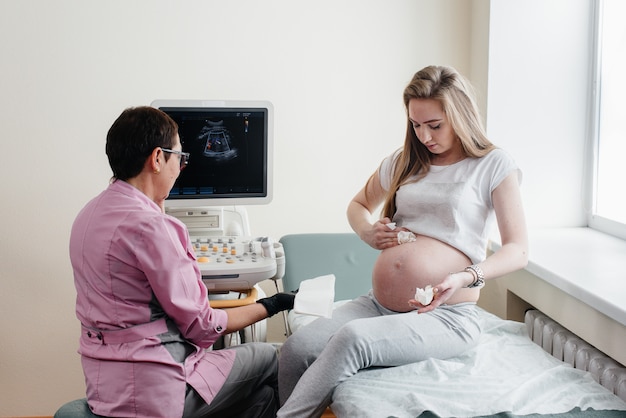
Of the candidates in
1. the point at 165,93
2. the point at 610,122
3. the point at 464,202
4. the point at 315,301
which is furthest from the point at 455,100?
the point at 165,93

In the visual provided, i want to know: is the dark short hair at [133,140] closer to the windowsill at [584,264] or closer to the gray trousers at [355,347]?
the gray trousers at [355,347]

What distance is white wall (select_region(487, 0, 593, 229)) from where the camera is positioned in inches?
104

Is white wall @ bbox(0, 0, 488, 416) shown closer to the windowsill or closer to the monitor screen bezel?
the monitor screen bezel

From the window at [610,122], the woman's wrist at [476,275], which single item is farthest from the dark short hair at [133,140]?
the window at [610,122]

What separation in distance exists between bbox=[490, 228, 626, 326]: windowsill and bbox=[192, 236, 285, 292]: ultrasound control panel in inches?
31.9

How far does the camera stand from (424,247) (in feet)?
6.38

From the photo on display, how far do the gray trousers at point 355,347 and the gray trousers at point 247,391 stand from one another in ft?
0.20

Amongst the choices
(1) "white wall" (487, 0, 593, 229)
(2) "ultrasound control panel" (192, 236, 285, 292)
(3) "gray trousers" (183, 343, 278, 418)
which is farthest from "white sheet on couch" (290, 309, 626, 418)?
(1) "white wall" (487, 0, 593, 229)

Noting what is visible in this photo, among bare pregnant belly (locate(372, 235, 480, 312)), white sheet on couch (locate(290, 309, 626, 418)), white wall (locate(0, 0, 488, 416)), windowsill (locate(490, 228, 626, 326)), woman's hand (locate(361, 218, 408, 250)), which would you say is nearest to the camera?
white sheet on couch (locate(290, 309, 626, 418))

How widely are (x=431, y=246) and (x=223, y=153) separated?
79 cm

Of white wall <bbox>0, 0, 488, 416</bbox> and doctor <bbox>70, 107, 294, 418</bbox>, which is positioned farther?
white wall <bbox>0, 0, 488, 416</bbox>

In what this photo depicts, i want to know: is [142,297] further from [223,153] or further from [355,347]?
[223,153]

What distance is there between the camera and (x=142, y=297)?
5.38 feet

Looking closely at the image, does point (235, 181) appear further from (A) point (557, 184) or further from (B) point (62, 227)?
(A) point (557, 184)
